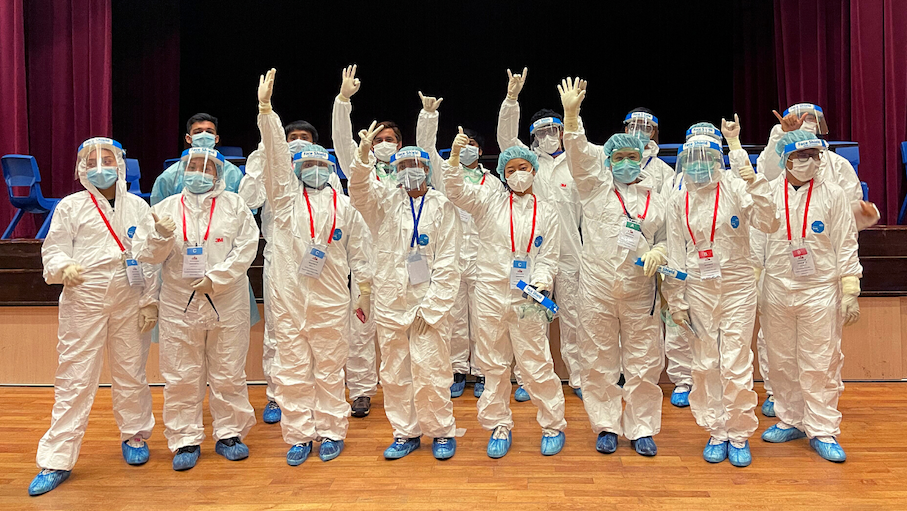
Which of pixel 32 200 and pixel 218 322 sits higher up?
pixel 32 200

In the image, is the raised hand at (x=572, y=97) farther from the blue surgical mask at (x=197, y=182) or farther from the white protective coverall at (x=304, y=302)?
the blue surgical mask at (x=197, y=182)

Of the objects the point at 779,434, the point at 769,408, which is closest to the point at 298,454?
the point at 779,434

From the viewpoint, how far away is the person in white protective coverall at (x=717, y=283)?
2816mm

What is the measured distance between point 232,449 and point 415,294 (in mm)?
1234

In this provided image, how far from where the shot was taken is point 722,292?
2.84 m

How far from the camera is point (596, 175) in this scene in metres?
2.97

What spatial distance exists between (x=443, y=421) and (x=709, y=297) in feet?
4.56

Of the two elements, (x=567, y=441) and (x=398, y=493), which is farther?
(x=567, y=441)

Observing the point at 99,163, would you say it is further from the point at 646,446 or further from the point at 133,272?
the point at 646,446

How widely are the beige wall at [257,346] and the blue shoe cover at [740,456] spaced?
1559mm

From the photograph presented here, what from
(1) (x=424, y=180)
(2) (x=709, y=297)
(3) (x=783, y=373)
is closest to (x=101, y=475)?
(1) (x=424, y=180)

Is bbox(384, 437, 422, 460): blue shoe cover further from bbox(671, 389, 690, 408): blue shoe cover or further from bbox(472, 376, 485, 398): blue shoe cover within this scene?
bbox(671, 389, 690, 408): blue shoe cover

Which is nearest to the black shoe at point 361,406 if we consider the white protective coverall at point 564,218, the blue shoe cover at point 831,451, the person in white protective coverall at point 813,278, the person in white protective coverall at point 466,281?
the person in white protective coverall at point 466,281

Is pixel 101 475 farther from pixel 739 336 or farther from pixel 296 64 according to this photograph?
pixel 296 64
